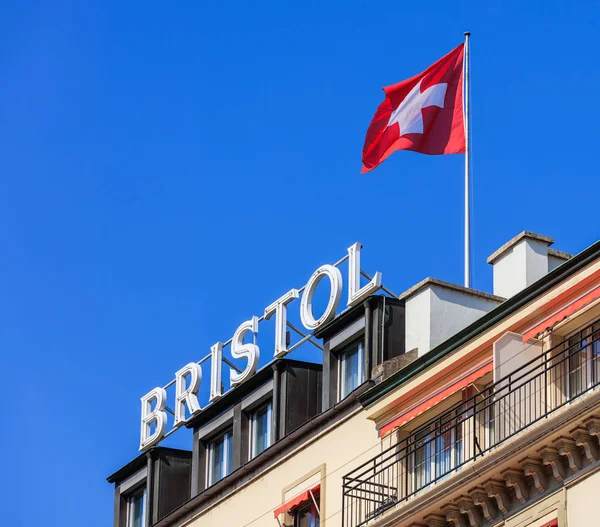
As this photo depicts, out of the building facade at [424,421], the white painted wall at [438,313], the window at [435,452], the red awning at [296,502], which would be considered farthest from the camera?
the red awning at [296,502]

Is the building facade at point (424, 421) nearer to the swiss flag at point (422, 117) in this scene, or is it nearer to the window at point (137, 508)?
the window at point (137, 508)

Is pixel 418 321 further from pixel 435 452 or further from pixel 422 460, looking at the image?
pixel 435 452

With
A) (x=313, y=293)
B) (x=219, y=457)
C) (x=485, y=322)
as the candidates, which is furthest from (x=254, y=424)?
(x=485, y=322)

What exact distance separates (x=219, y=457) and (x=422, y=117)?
1049 centimetres

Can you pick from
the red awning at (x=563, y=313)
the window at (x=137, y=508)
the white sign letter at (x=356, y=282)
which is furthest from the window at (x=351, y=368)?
the window at (x=137, y=508)

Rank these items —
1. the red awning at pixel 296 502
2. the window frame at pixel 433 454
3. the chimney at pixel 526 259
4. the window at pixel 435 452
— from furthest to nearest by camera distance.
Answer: the red awning at pixel 296 502
the chimney at pixel 526 259
the window at pixel 435 452
the window frame at pixel 433 454

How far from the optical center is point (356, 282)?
50250mm

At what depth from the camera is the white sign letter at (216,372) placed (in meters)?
54.5

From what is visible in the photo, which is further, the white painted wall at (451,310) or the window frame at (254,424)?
the window frame at (254,424)

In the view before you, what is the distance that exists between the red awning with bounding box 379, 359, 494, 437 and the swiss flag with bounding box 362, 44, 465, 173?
9.69 metres

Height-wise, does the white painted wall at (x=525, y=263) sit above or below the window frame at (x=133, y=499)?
above

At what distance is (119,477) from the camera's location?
59.0 meters

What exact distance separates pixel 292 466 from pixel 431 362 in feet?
22.3

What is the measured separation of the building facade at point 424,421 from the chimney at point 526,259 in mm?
39
